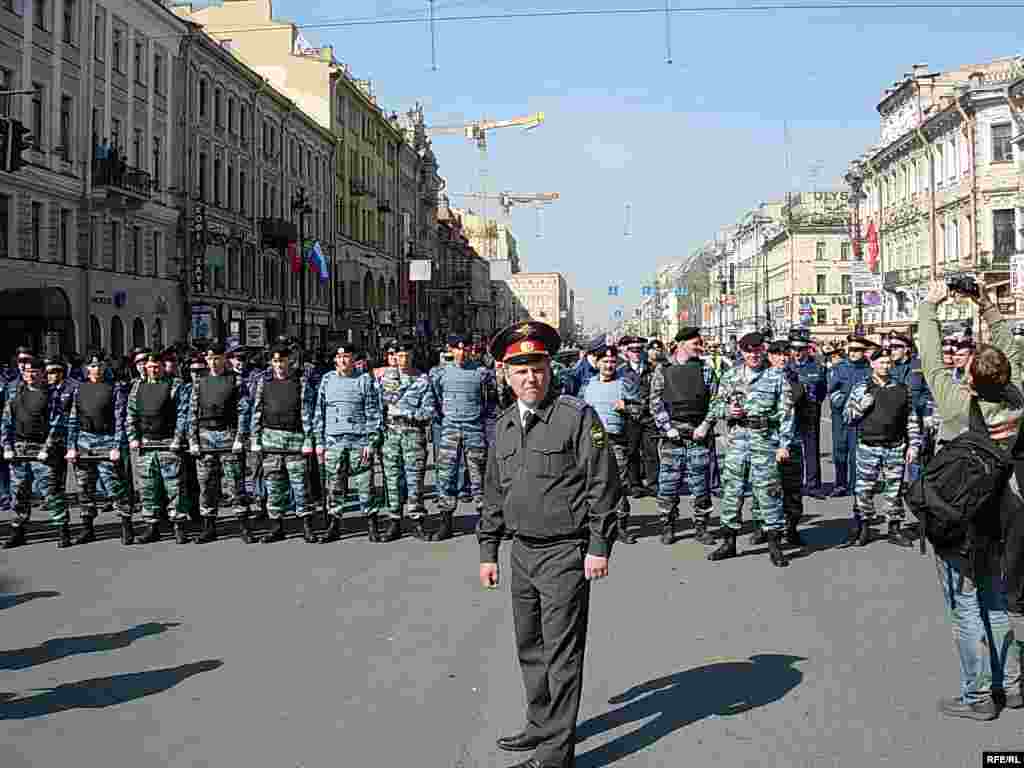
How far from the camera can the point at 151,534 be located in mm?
11281

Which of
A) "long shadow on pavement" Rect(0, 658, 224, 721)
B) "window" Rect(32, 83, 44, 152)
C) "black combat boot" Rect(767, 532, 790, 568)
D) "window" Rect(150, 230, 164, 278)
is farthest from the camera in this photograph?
"window" Rect(150, 230, 164, 278)

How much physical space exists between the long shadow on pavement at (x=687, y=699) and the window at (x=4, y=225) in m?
28.7

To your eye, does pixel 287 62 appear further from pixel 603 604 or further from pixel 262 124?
pixel 603 604

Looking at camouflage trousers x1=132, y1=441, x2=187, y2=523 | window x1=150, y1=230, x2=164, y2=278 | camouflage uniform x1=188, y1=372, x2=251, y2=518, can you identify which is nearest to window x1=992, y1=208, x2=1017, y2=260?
window x1=150, y1=230, x2=164, y2=278

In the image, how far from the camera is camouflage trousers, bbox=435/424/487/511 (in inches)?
455

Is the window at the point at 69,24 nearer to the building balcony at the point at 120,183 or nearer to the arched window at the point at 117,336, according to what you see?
the building balcony at the point at 120,183

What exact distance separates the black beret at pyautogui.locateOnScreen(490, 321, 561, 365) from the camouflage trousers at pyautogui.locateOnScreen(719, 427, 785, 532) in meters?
5.16

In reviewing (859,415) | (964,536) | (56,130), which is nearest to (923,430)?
(859,415)

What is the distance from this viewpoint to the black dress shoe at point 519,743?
16.4 ft

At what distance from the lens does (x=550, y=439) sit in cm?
501

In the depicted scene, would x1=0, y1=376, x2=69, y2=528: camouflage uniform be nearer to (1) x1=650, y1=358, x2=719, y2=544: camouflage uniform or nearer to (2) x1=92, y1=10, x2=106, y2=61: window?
(1) x1=650, y1=358, x2=719, y2=544: camouflage uniform

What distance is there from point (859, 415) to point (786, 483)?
99 cm

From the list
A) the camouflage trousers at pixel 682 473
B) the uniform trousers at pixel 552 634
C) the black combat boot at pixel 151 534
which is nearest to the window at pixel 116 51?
the black combat boot at pixel 151 534

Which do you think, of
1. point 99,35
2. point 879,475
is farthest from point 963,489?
point 99,35
